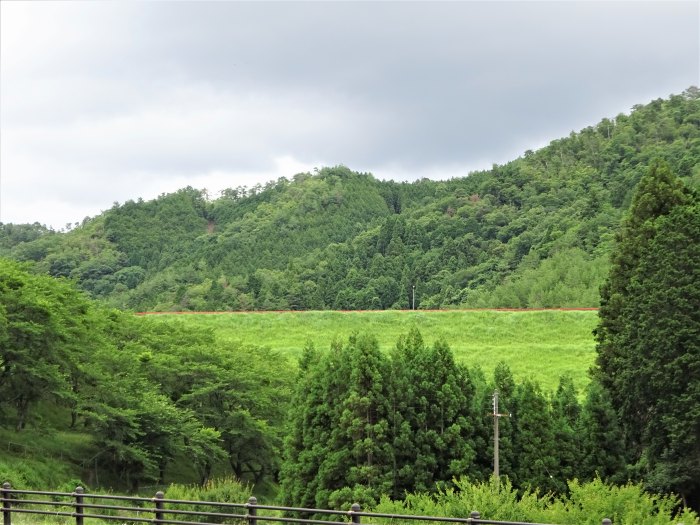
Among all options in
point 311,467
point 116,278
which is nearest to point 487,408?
Result: point 311,467

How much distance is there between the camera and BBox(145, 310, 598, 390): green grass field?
58.1 meters

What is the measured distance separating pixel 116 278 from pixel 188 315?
73.6 metres

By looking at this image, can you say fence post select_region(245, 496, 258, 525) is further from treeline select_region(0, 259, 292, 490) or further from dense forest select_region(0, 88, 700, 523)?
treeline select_region(0, 259, 292, 490)

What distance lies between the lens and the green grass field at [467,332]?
58.1 meters

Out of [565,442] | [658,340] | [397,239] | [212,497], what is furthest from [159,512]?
[397,239]

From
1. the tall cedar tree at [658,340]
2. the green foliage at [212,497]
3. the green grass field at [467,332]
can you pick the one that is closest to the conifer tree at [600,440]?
the tall cedar tree at [658,340]

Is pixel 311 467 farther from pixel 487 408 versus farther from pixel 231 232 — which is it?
pixel 231 232

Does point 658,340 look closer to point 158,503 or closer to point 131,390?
point 131,390

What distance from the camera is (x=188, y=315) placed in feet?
248

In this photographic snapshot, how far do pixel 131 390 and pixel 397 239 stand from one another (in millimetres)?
85910

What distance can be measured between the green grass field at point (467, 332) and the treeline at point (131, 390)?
34.8 feet

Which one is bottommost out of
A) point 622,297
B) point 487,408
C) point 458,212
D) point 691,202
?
point 487,408

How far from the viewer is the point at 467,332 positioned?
218 feet

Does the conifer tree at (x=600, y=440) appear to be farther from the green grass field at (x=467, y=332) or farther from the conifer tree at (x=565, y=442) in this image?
the green grass field at (x=467, y=332)
